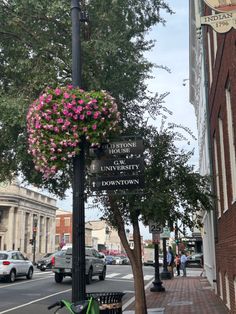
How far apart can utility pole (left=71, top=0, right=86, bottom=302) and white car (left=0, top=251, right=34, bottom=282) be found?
19080mm

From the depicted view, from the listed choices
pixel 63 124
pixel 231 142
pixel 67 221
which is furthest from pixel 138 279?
pixel 67 221

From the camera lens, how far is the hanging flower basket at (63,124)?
20.8 feet

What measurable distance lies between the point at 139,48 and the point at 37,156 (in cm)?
614

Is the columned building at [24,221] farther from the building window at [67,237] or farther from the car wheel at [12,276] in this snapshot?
the car wheel at [12,276]

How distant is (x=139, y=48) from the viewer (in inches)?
467

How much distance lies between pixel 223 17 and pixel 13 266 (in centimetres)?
2137

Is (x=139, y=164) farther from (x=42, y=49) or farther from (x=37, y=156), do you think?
(x=42, y=49)

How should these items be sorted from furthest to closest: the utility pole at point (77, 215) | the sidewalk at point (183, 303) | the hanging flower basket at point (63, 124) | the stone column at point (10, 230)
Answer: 1. the stone column at point (10, 230)
2. the sidewalk at point (183, 303)
3. the hanging flower basket at point (63, 124)
4. the utility pole at point (77, 215)

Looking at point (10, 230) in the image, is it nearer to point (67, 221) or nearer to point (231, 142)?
point (67, 221)

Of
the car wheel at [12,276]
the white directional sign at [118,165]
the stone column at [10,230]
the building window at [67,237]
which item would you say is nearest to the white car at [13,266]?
the car wheel at [12,276]

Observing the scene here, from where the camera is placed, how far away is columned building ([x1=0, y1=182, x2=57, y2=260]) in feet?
216

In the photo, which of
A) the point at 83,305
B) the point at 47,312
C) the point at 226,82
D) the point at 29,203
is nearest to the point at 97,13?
the point at 226,82

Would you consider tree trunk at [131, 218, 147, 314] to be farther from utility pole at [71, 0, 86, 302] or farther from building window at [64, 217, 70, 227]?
building window at [64, 217, 70, 227]

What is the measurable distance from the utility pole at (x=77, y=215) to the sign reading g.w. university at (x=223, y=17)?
176 centimetres
